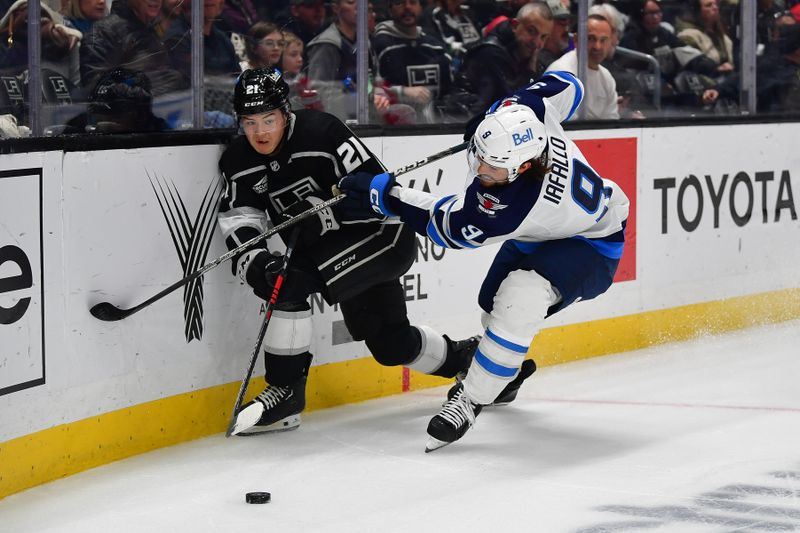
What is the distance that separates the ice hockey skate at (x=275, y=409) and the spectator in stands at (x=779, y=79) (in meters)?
2.69

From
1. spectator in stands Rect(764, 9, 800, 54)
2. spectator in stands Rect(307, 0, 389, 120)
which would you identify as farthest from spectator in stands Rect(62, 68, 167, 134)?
spectator in stands Rect(764, 9, 800, 54)

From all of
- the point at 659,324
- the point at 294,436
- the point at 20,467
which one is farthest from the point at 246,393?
the point at 659,324

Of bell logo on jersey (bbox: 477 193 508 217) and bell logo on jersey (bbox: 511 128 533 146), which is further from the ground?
bell logo on jersey (bbox: 511 128 533 146)

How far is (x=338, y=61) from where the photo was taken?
4.80 m

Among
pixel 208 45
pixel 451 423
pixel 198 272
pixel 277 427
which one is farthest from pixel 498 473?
pixel 208 45

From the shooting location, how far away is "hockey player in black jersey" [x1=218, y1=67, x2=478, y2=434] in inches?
165

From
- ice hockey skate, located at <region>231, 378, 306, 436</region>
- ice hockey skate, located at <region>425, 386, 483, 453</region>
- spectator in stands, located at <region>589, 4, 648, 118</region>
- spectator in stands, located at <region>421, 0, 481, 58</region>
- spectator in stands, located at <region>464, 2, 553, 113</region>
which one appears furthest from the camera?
spectator in stands, located at <region>589, 4, 648, 118</region>

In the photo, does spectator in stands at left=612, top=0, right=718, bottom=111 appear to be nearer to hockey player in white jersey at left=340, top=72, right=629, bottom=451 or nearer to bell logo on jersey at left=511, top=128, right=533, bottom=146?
hockey player in white jersey at left=340, top=72, right=629, bottom=451

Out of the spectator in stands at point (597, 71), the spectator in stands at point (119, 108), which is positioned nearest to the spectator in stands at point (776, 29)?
the spectator in stands at point (597, 71)

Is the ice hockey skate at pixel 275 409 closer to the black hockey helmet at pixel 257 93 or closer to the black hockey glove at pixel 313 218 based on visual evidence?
the black hockey glove at pixel 313 218

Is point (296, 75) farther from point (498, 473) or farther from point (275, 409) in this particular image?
point (498, 473)

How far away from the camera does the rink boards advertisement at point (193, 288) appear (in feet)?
12.0

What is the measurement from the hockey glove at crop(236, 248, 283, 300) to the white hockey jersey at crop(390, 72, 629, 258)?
1.30 feet

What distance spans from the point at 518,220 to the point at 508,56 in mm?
1656
